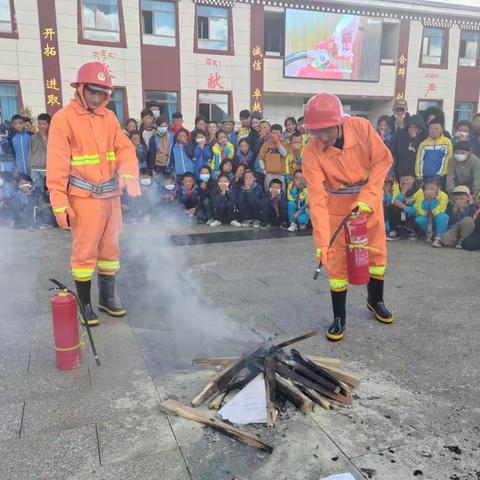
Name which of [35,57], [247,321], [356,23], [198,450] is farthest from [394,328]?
[356,23]

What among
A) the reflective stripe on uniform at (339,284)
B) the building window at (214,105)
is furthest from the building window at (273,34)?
the reflective stripe on uniform at (339,284)

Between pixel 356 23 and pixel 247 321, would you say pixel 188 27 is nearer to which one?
pixel 356 23

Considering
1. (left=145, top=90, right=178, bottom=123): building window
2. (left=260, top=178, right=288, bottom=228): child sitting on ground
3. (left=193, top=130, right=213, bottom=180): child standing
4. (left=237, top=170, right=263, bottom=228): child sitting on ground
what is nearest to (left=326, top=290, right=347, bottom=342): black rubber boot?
(left=260, top=178, right=288, bottom=228): child sitting on ground

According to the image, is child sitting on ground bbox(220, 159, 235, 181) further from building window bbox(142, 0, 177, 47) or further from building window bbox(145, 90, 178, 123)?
building window bbox(142, 0, 177, 47)

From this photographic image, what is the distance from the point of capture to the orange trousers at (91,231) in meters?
3.55

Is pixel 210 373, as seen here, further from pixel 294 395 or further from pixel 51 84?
pixel 51 84

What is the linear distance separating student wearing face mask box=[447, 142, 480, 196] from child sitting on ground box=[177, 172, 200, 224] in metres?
4.23

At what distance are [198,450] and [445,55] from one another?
20.4 metres

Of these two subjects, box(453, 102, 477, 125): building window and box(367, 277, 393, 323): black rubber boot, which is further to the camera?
box(453, 102, 477, 125): building window

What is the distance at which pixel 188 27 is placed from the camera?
15336 millimetres

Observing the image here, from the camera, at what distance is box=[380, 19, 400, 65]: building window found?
17812 millimetres

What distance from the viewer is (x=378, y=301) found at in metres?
3.78

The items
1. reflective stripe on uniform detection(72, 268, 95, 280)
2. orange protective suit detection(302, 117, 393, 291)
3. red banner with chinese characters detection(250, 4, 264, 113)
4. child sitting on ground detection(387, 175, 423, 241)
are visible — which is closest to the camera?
orange protective suit detection(302, 117, 393, 291)

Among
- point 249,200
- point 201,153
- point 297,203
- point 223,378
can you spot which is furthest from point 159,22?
point 223,378
